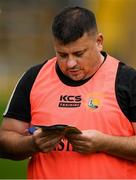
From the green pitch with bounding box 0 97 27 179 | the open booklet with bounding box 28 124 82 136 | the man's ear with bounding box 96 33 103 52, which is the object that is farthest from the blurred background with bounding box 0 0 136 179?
the open booklet with bounding box 28 124 82 136

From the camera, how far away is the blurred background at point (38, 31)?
20.4ft

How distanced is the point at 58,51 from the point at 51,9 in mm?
3485

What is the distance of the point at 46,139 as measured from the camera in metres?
2.96

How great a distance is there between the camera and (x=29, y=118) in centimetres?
320

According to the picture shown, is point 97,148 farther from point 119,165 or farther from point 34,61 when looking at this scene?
point 34,61

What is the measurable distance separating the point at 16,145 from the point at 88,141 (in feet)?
1.37

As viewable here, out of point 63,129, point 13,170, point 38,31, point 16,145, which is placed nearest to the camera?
point 63,129

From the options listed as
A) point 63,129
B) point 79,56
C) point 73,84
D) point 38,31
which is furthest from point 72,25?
point 38,31

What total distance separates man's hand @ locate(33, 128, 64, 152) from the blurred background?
3044 mm

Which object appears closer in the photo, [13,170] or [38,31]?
[13,170]

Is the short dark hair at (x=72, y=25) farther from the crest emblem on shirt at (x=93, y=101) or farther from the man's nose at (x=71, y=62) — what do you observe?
the crest emblem on shirt at (x=93, y=101)

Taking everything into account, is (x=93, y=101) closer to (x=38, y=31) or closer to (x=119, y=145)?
(x=119, y=145)

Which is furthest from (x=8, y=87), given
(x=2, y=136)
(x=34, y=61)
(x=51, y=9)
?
(x=2, y=136)

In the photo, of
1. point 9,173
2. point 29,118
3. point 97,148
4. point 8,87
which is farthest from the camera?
point 8,87
